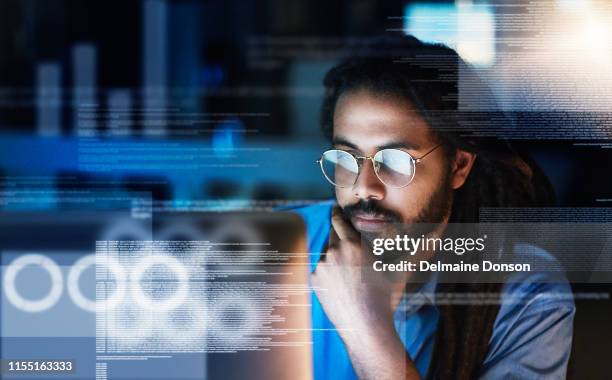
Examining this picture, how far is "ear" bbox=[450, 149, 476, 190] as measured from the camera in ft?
4.97

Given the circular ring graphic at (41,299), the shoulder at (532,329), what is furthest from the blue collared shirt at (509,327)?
the circular ring graphic at (41,299)

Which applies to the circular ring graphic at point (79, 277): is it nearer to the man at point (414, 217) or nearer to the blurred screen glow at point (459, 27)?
the man at point (414, 217)

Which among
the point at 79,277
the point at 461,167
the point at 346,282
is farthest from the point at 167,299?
the point at 461,167

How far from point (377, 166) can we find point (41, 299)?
0.85 m

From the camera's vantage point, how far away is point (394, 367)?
5.10 ft

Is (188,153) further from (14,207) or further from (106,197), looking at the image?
(14,207)

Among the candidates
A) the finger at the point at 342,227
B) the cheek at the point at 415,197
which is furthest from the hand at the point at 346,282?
the cheek at the point at 415,197

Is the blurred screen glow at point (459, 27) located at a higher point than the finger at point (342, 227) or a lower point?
higher

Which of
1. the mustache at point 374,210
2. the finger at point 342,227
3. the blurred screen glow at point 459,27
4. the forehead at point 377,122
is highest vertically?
the blurred screen glow at point 459,27

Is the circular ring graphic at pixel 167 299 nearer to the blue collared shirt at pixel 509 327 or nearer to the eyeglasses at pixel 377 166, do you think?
the blue collared shirt at pixel 509 327

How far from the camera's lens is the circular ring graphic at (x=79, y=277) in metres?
1.54

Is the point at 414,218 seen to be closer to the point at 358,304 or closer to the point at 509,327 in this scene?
the point at 358,304

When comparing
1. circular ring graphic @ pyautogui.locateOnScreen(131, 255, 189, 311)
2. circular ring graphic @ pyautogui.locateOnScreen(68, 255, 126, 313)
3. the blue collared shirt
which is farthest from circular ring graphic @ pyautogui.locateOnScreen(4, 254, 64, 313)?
the blue collared shirt

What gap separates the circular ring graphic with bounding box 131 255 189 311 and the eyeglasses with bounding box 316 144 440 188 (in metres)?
0.41
